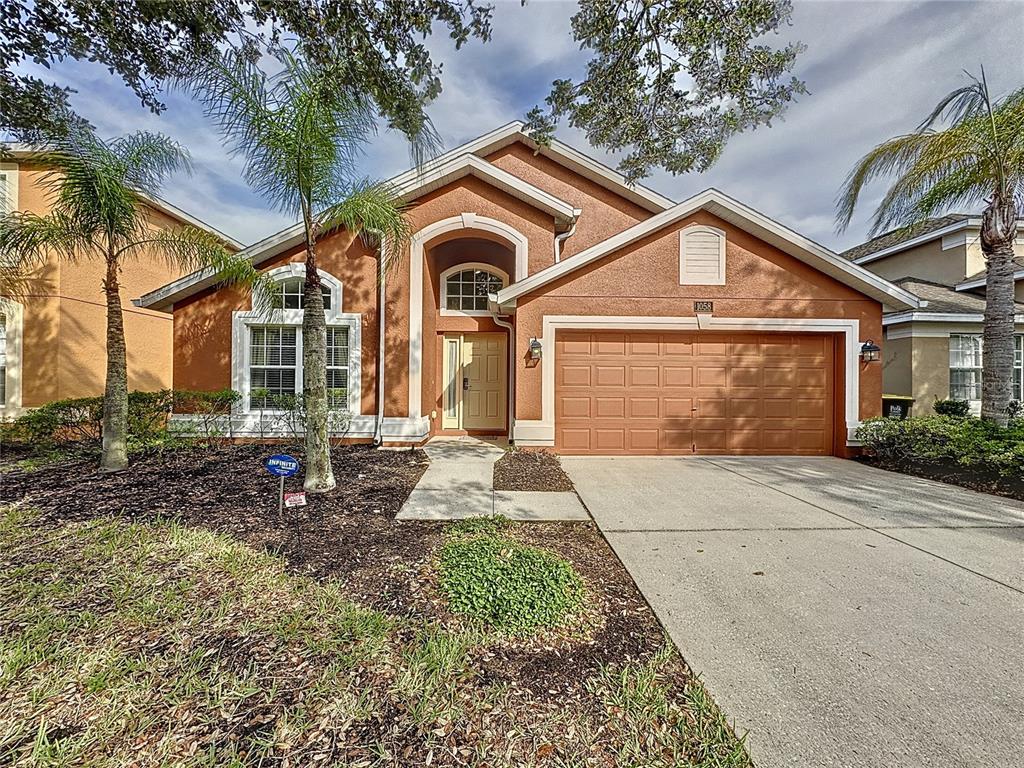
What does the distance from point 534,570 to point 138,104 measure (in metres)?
8.15

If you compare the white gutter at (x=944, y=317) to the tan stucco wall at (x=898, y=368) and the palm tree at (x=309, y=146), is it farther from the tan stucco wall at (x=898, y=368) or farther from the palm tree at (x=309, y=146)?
the palm tree at (x=309, y=146)

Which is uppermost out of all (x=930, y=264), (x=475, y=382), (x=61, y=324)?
(x=930, y=264)

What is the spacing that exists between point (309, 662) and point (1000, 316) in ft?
37.5

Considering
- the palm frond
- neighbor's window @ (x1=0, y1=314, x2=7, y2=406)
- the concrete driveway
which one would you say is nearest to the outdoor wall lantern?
the concrete driveway

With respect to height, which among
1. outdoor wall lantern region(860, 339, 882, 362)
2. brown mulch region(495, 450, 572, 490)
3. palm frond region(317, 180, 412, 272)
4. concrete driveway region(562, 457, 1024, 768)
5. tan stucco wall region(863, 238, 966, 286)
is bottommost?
concrete driveway region(562, 457, 1024, 768)

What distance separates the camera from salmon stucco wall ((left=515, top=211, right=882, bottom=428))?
8438 millimetres

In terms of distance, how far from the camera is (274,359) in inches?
353

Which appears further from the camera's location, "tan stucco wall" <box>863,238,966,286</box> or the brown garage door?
"tan stucco wall" <box>863,238,966,286</box>

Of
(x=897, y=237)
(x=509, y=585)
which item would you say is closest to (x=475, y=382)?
(x=509, y=585)

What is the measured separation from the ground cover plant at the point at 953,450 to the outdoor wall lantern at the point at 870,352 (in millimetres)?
1227

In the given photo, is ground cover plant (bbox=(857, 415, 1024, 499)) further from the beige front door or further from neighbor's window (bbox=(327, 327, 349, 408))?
neighbor's window (bbox=(327, 327, 349, 408))

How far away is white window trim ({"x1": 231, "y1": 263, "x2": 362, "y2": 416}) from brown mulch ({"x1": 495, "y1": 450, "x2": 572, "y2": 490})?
11.9 feet

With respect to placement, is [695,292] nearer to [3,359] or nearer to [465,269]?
[465,269]

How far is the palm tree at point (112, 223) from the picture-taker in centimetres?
591
